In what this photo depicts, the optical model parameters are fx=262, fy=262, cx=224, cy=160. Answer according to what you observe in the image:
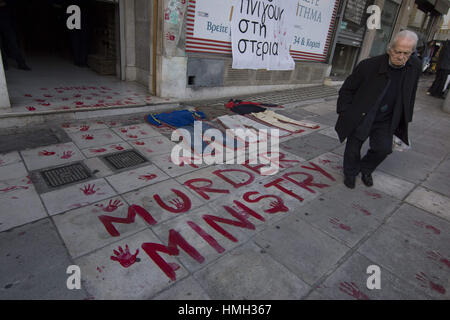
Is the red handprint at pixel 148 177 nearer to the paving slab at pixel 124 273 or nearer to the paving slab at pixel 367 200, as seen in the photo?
the paving slab at pixel 124 273

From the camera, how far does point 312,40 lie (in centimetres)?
970

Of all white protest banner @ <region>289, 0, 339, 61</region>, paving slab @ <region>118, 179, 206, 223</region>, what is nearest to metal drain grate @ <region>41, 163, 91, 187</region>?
paving slab @ <region>118, 179, 206, 223</region>

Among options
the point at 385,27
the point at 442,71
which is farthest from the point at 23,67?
the point at 385,27

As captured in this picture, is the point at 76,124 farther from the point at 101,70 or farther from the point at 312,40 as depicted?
the point at 312,40

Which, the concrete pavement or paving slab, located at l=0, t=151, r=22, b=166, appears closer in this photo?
the concrete pavement

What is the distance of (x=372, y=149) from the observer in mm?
3525

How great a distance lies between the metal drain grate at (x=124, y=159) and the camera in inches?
142

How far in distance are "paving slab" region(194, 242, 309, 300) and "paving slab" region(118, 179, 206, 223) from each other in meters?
0.78

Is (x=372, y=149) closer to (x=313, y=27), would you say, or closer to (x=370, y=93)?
(x=370, y=93)

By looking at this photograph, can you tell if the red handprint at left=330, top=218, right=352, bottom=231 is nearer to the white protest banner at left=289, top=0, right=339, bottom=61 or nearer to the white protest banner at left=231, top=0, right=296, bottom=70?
the white protest banner at left=231, top=0, right=296, bottom=70

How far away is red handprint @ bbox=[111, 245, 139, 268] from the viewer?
6.98ft

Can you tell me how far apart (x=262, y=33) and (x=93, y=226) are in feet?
22.9
